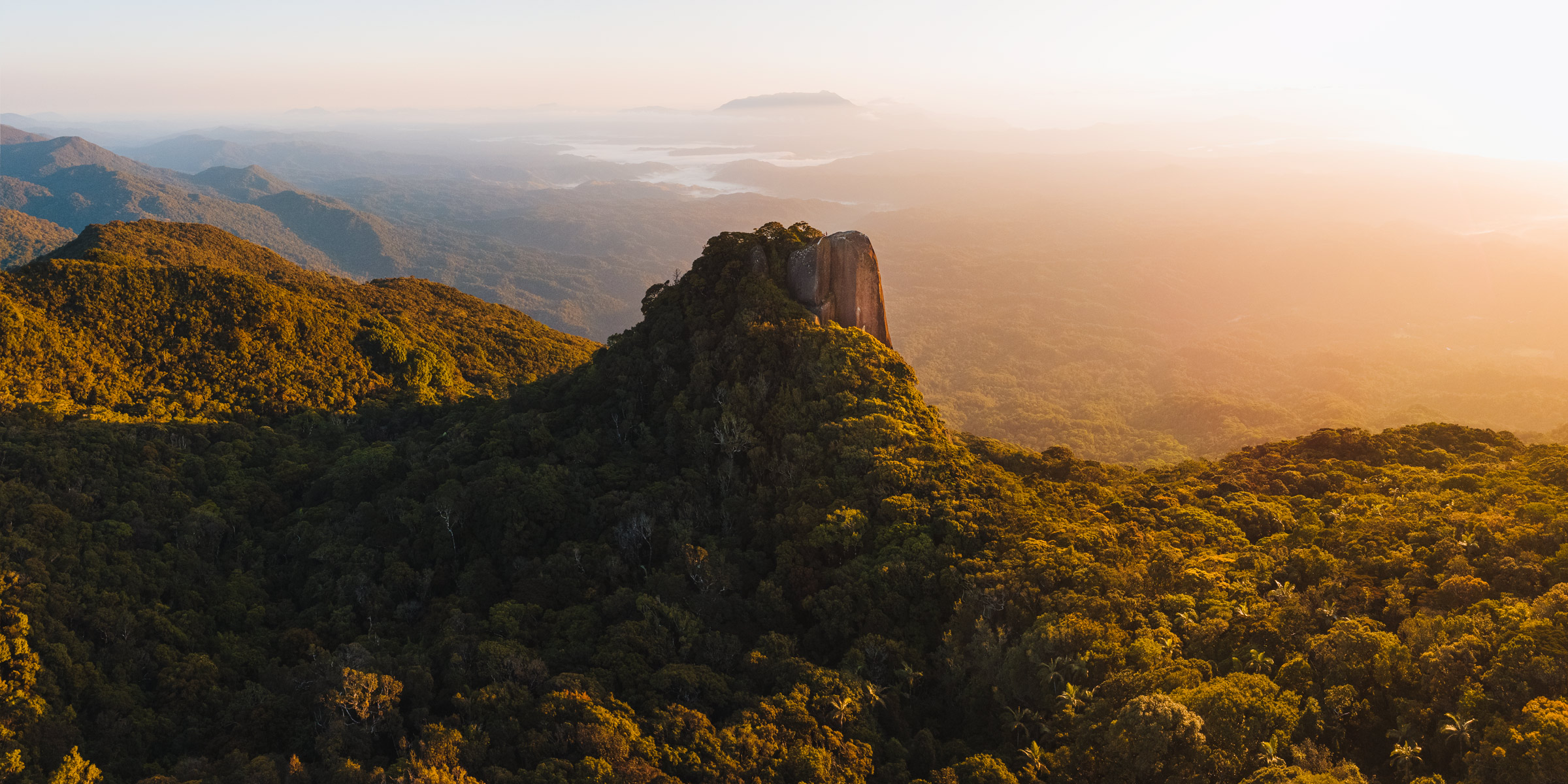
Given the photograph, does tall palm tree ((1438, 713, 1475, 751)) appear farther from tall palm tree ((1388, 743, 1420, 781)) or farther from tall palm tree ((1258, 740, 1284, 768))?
tall palm tree ((1258, 740, 1284, 768))

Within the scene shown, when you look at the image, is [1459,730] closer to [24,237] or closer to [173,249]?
[173,249]

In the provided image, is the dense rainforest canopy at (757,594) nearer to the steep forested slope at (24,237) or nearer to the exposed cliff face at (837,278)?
the exposed cliff face at (837,278)

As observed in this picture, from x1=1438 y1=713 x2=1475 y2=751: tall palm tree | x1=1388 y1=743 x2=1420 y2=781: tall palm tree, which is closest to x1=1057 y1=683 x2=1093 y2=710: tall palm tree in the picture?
x1=1388 y1=743 x2=1420 y2=781: tall palm tree

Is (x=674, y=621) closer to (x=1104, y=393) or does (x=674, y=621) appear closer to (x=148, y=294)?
(x=148, y=294)

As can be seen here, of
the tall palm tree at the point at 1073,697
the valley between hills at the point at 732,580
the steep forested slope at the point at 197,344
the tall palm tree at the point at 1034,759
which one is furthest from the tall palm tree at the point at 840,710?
the steep forested slope at the point at 197,344

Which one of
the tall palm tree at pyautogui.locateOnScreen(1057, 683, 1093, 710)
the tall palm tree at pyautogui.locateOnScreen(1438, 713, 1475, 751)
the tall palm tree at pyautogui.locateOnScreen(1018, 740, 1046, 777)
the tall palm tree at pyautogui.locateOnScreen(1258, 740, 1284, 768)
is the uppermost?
the tall palm tree at pyautogui.locateOnScreen(1438, 713, 1475, 751)

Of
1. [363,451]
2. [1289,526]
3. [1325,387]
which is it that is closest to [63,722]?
[363,451]

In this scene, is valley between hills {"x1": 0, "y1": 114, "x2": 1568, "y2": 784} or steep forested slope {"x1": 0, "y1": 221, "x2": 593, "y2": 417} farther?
steep forested slope {"x1": 0, "y1": 221, "x2": 593, "y2": 417}
